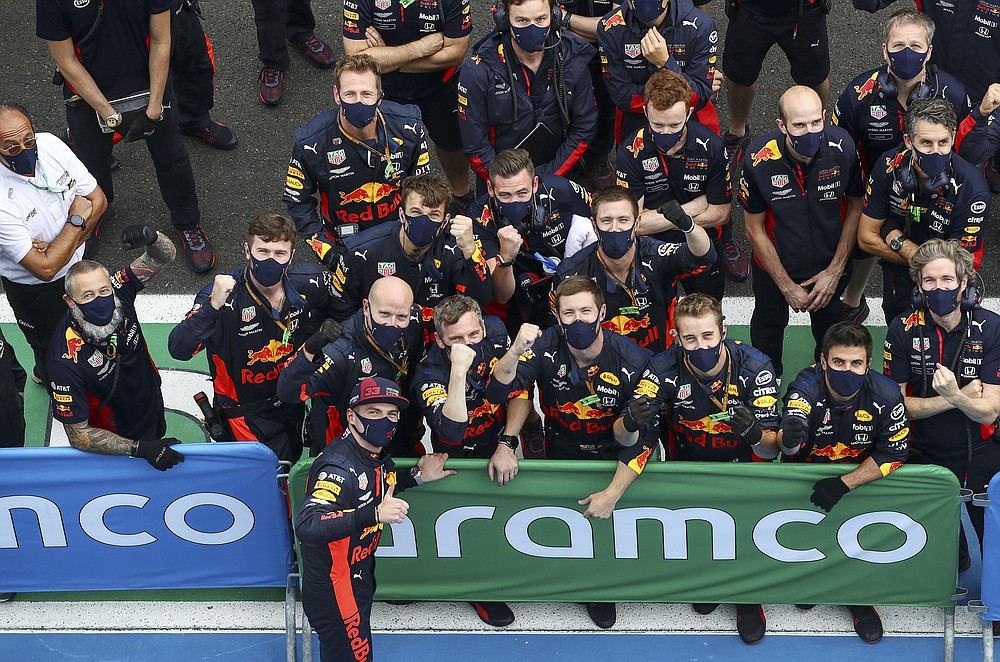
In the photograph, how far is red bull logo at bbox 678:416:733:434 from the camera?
6.63 meters

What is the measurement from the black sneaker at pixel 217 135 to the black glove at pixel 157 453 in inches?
156

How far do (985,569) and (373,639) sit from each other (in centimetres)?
332

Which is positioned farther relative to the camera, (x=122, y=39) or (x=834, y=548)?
(x=122, y=39)

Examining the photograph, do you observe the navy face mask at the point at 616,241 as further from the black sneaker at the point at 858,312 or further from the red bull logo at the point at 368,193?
the black sneaker at the point at 858,312

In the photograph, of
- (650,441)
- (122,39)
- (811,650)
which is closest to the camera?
(650,441)

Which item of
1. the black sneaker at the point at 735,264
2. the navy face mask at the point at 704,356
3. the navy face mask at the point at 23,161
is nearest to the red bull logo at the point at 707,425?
the navy face mask at the point at 704,356

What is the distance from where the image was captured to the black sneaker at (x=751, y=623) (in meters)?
7.06

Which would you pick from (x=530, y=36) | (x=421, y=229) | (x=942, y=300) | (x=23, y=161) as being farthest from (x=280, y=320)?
(x=942, y=300)

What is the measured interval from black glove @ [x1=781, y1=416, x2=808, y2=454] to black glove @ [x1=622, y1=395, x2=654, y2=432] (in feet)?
2.21

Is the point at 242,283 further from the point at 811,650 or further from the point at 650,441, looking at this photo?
the point at 811,650

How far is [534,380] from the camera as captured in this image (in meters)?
6.78

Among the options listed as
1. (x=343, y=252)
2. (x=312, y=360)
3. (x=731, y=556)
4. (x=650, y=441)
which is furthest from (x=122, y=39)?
(x=731, y=556)

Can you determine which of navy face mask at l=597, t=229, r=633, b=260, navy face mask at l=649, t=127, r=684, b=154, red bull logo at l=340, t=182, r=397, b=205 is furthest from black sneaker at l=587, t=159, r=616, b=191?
navy face mask at l=597, t=229, r=633, b=260

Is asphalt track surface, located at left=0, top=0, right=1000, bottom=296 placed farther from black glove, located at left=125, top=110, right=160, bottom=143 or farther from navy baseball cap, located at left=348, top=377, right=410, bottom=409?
navy baseball cap, located at left=348, top=377, right=410, bottom=409
